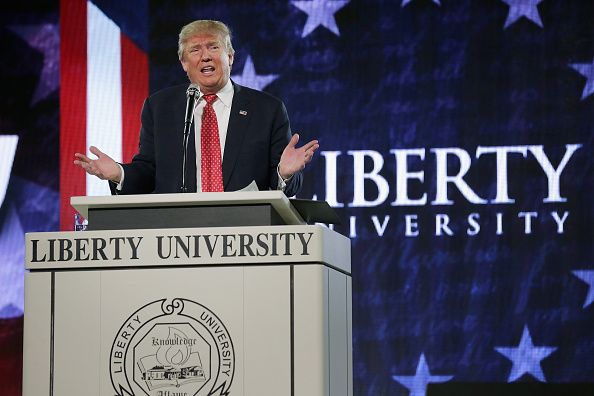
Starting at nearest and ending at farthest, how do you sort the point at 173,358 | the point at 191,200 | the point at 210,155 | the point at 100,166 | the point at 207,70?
the point at 173,358, the point at 191,200, the point at 100,166, the point at 210,155, the point at 207,70

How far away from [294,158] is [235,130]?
38cm

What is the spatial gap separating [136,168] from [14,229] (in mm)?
2612

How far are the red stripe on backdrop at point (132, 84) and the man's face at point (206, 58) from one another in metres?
2.30

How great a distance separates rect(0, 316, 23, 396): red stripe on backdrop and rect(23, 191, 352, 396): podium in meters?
3.11

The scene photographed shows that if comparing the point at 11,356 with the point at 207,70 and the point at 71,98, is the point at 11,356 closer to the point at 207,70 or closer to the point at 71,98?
the point at 71,98

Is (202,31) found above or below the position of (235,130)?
above

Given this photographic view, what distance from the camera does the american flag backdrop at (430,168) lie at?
4816 mm

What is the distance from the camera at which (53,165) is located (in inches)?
207

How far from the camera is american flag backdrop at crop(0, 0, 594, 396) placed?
15.8ft

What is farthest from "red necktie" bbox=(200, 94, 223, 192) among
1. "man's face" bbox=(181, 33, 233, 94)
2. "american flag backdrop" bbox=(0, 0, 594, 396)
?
"american flag backdrop" bbox=(0, 0, 594, 396)

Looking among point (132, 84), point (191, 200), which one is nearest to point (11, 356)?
point (132, 84)

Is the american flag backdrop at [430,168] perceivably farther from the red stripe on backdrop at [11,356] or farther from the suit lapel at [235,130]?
the suit lapel at [235,130]

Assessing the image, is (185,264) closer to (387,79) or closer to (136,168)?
(136,168)

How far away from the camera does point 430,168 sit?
493 cm
